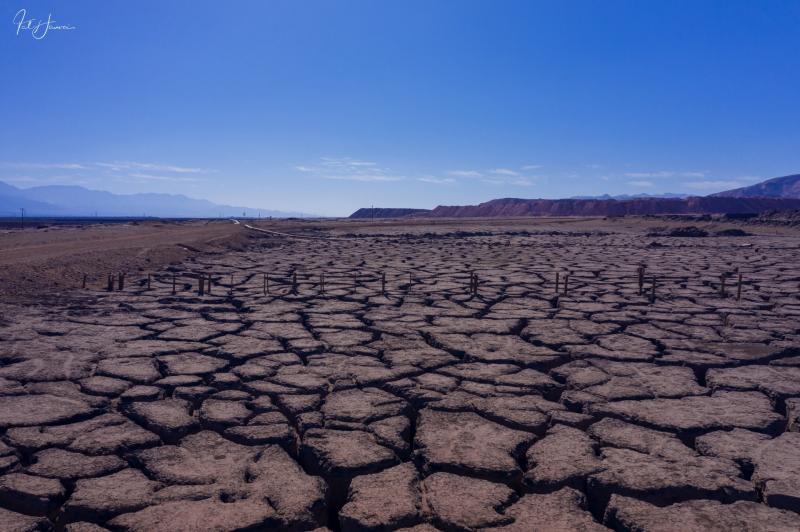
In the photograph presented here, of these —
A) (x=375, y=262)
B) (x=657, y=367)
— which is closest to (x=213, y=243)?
(x=375, y=262)

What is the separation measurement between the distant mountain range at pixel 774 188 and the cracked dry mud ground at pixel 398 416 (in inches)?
4417

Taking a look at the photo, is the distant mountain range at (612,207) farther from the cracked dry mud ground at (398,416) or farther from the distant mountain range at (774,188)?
the cracked dry mud ground at (398,416)

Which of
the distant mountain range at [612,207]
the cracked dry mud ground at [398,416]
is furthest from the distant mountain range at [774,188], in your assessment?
the cracked dry mud ground at [398,416]

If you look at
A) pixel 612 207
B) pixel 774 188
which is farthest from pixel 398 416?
pixel 774 188

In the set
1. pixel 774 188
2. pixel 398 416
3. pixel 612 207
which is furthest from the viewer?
pixel 774 188

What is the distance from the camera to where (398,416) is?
266 centimetres

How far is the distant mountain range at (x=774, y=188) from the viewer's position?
4021 inches

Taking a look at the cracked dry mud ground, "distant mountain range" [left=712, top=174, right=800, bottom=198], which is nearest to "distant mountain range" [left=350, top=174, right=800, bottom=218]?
"distant mountain range" [left=712, top=174, right=800, bottom=198]

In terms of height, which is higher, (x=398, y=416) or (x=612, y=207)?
(x=612, y=207)

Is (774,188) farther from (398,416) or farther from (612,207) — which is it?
(398,416)

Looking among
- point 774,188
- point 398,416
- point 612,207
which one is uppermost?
point 774,188

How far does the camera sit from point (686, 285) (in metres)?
6.57

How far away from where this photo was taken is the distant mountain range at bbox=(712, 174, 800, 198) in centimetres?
10212

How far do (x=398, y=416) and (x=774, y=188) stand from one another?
125265 millimetres
